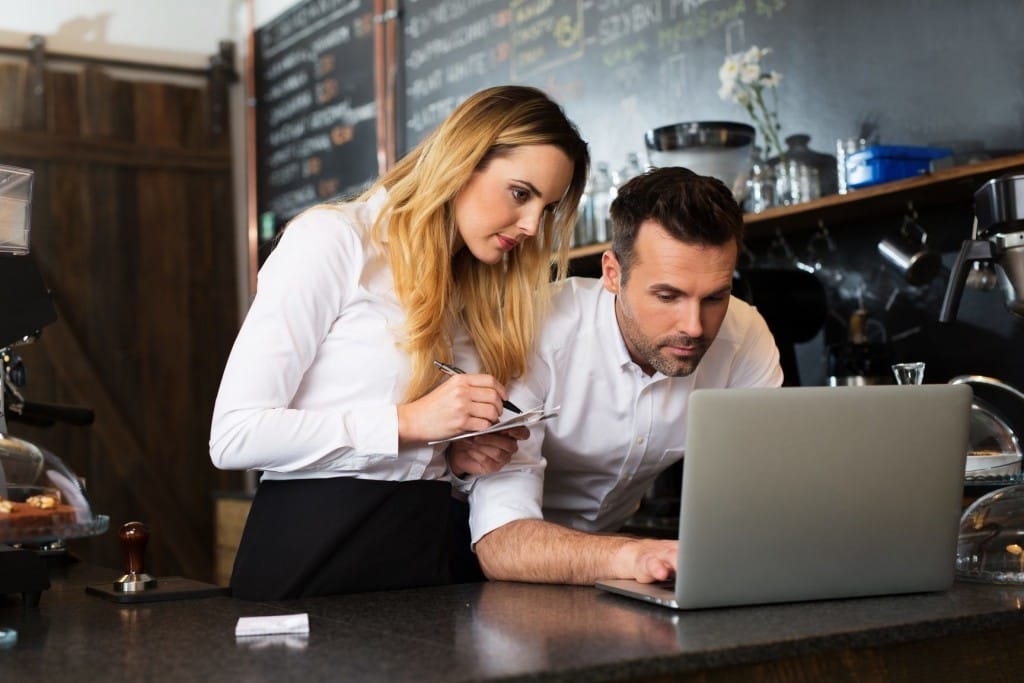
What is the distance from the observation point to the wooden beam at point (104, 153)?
14.6 ft

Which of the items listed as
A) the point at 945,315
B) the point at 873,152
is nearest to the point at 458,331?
the point at 945,315

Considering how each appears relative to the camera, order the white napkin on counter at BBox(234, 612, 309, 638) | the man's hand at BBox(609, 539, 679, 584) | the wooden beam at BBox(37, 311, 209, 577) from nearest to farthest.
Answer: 1. the white napkin on counter at BBox(234, 612, 309, 638)
2. the man's hand at BBox(609, 539, 679, 584)
3. the wooden beam at BBox(37, 311, 209, 577)

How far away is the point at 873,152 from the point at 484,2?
183 cm

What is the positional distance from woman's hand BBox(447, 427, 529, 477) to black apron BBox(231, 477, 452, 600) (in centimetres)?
8

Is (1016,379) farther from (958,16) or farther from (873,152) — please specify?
(958,16)

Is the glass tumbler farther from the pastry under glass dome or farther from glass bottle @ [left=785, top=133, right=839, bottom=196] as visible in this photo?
the pastry under glass dome

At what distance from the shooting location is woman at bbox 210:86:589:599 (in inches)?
62.4

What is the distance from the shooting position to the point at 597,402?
2000 millimetres

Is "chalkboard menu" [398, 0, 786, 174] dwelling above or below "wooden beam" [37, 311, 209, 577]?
above

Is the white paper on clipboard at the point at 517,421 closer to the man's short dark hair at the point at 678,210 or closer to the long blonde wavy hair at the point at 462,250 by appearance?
the long blonde wavy hair at the point at 462,250

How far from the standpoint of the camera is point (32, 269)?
4.75ft

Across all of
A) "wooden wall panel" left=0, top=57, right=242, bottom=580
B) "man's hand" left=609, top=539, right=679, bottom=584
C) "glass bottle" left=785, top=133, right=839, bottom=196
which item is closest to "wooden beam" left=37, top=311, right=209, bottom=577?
"wooden wall panel" left=0, top=57, right=242, bottom=580

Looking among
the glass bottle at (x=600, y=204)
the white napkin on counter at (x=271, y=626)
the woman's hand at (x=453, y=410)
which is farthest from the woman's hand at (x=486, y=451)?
the glass bottle at (x=600, y=204)

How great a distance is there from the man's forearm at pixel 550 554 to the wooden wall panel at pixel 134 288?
10.4 ft
